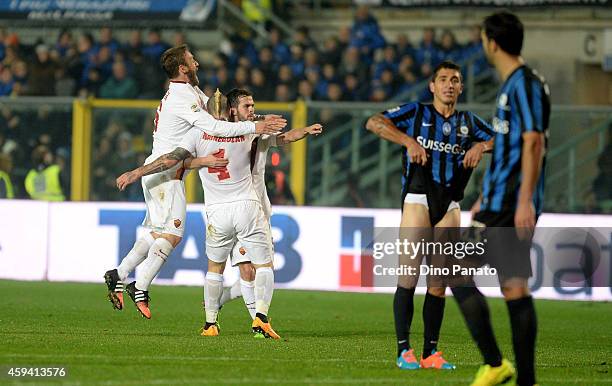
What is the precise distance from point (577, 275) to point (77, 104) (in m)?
8.00

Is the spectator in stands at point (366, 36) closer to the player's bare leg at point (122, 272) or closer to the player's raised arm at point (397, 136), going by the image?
the player's bare leg at point (122, 272)

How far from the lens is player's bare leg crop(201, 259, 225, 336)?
10773mm

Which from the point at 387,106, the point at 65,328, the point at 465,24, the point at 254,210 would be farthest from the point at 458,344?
the point at 465,24

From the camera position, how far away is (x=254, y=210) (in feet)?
34.7

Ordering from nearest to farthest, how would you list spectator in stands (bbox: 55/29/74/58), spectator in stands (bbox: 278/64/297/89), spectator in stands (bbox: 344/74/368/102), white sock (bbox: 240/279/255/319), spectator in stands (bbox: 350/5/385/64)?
white sock (bbox: 240/279/255/319) < spectator in stands (bbox: 344/74/368/102) < spectator in stands (bbox: 278/64/297/89) < spectator in stands (bbox: 350/5/385/64) < spectator in stands (bbox: 55/29/74/58)

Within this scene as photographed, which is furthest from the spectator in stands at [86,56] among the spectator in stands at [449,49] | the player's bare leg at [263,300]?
the player's bare leg at [263,300]

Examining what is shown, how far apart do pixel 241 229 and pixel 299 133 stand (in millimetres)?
940

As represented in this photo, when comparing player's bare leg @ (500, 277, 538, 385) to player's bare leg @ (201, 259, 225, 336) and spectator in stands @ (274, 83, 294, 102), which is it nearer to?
player's bare leg @ (201, 259, 225, 336)

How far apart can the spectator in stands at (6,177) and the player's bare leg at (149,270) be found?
8.01 m

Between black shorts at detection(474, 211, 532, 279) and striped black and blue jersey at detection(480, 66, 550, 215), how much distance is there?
58 mm

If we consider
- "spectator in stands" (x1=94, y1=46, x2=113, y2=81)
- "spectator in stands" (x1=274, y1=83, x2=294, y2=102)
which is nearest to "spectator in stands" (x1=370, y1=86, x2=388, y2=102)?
"spectator in stands" (x1=274, y1=83, x2=294, y2=102)

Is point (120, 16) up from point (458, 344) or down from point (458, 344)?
up

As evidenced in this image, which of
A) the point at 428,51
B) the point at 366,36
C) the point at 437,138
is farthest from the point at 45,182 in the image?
the point at 437,138

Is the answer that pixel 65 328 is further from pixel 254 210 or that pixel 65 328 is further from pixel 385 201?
pixel 385 201
